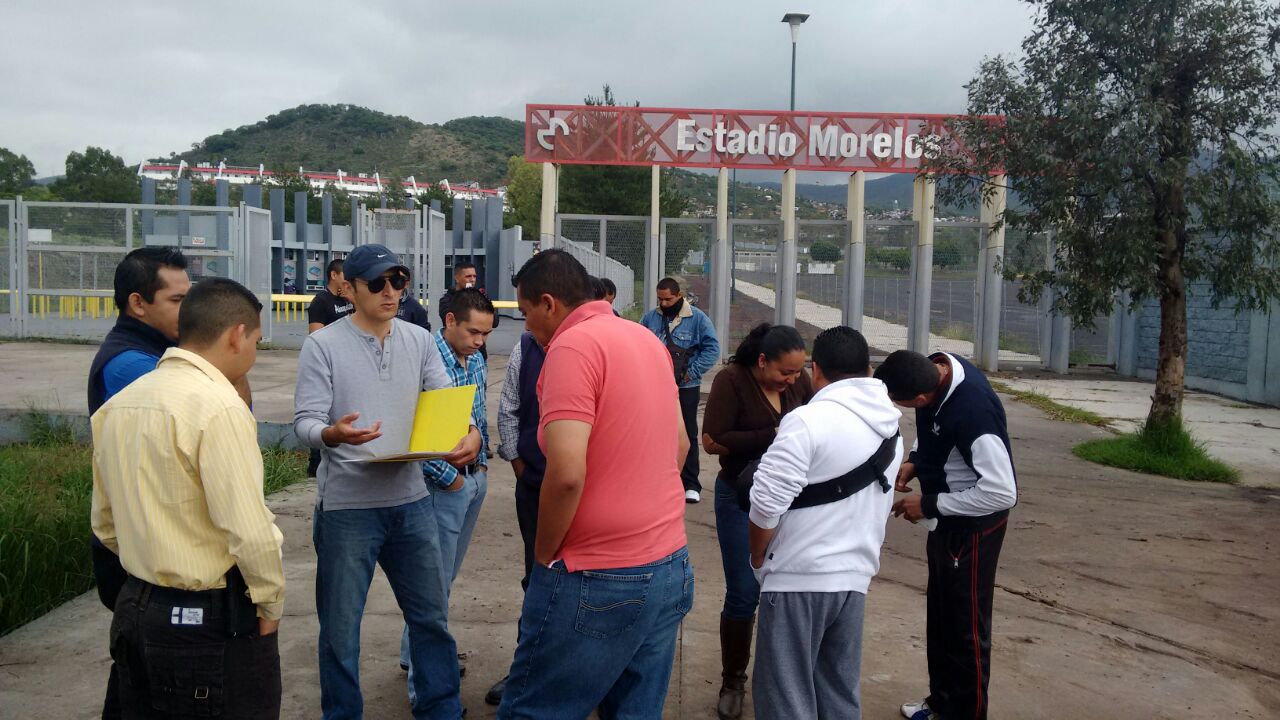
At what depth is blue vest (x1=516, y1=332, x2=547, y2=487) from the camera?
168 inches

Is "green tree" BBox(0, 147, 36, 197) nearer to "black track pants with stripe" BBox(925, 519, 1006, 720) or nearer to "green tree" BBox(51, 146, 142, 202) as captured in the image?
"green tree" BBox(51, 146, 142, 202)

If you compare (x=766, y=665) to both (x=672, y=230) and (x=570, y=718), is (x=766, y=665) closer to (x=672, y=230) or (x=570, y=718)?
(x=570, y=718)

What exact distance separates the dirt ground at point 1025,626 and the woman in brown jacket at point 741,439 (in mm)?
288

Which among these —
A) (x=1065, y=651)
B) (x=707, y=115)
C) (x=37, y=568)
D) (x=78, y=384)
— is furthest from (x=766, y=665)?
(x=707, y=115)

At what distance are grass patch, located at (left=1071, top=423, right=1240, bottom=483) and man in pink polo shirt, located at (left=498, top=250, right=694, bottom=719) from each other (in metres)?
8.66

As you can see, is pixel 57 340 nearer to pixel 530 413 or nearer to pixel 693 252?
pixel 693 252

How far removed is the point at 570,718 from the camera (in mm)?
2836

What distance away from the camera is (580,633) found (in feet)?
9.13

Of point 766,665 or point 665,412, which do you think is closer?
point 665,412

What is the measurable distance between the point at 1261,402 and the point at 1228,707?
40.8ft

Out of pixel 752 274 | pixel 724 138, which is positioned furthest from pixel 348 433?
pixel 752 274

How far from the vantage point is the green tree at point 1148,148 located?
9.39 m

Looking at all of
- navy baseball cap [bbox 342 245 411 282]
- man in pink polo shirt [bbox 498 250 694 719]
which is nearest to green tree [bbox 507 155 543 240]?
navy baseball cap [bbox 342 245 411 282]

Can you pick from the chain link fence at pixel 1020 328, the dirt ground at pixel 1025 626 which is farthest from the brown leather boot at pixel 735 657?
the chain link fence at pixel 1020 328
